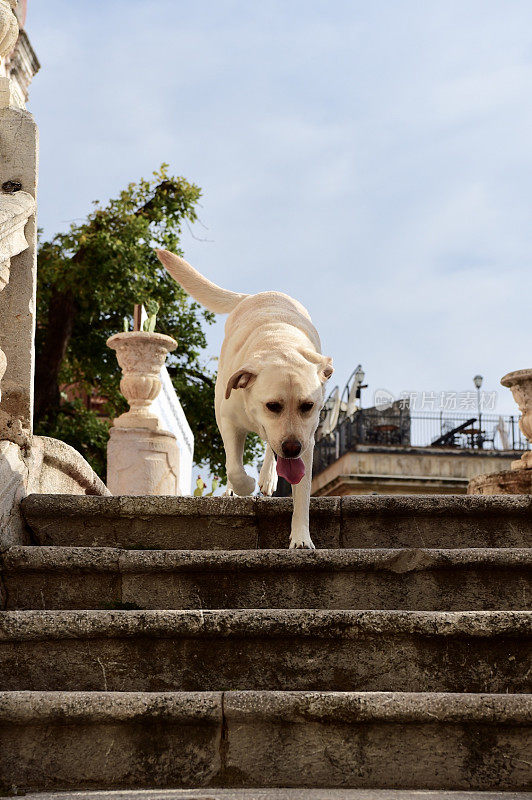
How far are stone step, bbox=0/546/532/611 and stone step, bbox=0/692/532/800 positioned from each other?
31.7 inches

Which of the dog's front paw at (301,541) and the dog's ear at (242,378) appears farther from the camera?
the dog's ear at (242,378)

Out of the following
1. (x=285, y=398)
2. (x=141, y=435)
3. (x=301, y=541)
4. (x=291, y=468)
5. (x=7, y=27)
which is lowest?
(x=301, y=541)

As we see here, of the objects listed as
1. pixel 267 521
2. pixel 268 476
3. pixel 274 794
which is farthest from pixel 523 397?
pixel 274 794

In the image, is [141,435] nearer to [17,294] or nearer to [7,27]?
[17,294]

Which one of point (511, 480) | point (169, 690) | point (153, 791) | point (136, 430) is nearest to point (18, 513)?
point (169, 690)

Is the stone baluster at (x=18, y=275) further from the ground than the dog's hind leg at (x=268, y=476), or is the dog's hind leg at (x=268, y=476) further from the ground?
the stone baluster at (x=18, y=275)

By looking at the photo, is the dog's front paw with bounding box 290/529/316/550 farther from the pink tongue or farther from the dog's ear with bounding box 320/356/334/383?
the dog's ear with bounding box 320/356/334/383

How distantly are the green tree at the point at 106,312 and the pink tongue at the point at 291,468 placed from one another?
49.0 ft

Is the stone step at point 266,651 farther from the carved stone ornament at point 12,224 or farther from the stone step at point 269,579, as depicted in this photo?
the carved stone ornament at point 12,224

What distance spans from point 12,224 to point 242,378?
1.34 meters

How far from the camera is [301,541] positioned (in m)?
4.09

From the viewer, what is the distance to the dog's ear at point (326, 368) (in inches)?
186

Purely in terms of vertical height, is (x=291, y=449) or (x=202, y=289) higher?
(x=202, y=289)

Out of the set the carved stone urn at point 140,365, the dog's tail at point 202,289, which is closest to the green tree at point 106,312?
the carved stone urn at point 140,365
